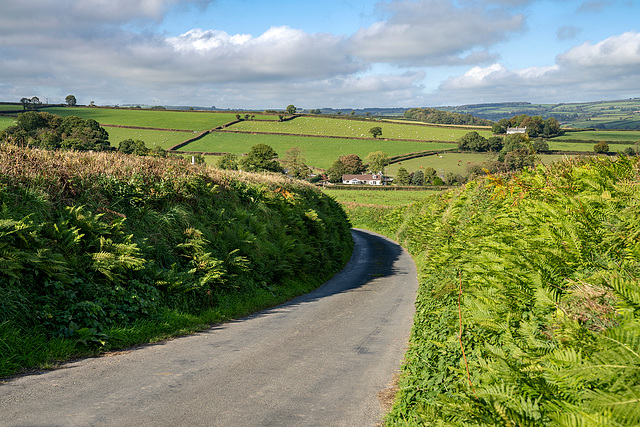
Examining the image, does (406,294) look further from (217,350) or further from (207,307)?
(217,350)

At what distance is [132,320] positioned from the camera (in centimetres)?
922

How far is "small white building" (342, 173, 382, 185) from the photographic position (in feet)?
333

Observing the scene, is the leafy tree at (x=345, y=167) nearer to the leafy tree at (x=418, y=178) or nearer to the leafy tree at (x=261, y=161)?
A: the leafy tree at (x=418, y=178)

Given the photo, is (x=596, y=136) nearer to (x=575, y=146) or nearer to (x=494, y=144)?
(x=575, y=146)

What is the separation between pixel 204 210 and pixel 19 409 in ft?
34.4

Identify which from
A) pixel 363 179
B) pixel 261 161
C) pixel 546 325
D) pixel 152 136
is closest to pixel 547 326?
pixel 546 325

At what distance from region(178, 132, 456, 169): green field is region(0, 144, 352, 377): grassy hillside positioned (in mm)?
80980

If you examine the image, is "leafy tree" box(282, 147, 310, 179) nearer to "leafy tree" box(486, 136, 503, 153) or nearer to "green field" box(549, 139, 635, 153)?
"leafy tree" box(486, 136, 503, 153)

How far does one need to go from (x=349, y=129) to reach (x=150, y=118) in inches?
2455

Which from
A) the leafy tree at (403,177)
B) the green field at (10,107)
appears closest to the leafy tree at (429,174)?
the leafy tree at (403,177)

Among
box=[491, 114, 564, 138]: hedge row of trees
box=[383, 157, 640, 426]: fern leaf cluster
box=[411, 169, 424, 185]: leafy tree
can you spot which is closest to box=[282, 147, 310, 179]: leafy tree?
box=[411, 169, 424, 185]: leafy tree

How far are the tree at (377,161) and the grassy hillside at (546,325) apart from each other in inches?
3831

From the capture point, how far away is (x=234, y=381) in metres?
6.71

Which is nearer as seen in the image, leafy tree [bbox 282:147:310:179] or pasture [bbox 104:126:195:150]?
leafy tree [bbox 282:147:310:179]
